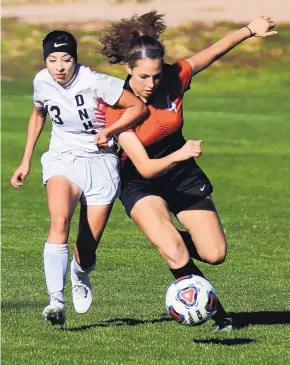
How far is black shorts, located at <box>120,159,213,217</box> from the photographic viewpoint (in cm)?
926

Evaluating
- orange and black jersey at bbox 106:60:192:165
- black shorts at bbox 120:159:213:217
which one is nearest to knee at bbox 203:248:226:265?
black shorts at bbox 120:159:213:217

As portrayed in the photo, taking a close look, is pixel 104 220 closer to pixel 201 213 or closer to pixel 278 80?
pixel 201 213

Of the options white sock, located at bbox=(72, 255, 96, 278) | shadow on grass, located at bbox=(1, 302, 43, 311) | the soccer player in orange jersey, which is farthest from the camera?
shadow on grass, located at bbox=(1, 302, 43, 311)

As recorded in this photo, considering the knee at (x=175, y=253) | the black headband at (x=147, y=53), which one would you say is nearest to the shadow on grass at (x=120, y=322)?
the knee at (x=175, y=253)

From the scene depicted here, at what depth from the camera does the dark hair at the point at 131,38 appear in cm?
889

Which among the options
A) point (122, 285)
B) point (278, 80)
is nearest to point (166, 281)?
point (122, 285)

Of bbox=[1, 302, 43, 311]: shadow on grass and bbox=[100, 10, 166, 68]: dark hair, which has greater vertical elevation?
bbox=[100, 10, 166, 68]: dark hair

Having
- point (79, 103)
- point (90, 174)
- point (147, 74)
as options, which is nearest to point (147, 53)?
point (147, 74)

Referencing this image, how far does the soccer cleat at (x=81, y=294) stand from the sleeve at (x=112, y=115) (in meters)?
1.41

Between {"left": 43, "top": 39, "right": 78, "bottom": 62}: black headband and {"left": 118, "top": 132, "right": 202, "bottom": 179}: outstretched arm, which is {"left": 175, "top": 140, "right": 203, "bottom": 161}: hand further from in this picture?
{"left": 43, "top": 39, "right": 78, "bottom": 62}: black headband

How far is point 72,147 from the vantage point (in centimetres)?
927

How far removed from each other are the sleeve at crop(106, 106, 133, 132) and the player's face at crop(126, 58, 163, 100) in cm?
24

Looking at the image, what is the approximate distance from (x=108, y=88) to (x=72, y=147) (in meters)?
0.59

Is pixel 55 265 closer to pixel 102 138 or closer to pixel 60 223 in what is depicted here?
pixel 60 223
